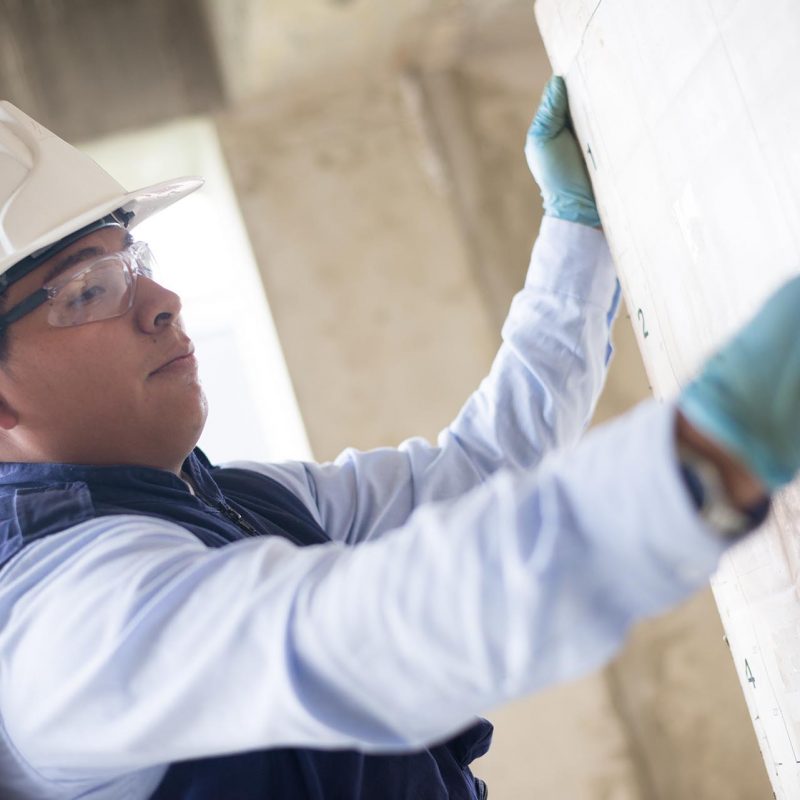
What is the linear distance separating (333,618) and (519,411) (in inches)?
37.9

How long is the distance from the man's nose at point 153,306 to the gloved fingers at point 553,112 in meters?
0.62

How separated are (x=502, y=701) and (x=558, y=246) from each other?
1.03 meters

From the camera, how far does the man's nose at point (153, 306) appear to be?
1.51 metres

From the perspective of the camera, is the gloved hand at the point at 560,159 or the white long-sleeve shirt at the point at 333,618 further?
the gloved hand at the point at 560,159

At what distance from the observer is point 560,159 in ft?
5.49

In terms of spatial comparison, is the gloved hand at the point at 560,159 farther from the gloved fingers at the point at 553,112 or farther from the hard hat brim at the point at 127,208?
the hard hat brim at the point at 127,208

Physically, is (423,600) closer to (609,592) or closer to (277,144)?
(609,592)

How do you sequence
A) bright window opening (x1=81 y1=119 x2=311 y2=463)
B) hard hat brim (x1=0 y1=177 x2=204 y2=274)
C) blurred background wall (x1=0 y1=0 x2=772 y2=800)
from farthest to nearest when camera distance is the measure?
1. bright window opening (x1=81 y1=119 x2=311 y2=463)
2. blurred background wall (x1=0 y1=0 x2=772 y2=800)
3. hard hat brim (x1=0 y1=177 x2=204 y2=274)

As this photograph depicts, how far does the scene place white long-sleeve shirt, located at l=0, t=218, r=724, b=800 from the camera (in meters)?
0.78

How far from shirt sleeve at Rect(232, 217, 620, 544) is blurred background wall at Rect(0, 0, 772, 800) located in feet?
5.12

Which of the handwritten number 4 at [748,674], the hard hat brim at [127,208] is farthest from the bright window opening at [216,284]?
the handwritten number 4 at [748,674]

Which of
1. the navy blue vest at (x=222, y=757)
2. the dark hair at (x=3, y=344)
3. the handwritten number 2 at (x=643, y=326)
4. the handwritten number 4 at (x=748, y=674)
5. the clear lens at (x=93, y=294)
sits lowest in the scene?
the handwritten number 4 at (x=748, y=674)

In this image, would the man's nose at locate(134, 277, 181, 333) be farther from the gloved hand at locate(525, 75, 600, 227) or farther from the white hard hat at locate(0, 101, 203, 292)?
the gloved hand at locate(525, 75, 600, 227)

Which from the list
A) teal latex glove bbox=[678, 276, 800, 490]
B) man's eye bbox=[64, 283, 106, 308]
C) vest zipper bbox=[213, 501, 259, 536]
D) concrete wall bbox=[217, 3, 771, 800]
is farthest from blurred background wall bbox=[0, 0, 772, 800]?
teal latex glove bbox=[678, 276, 800, 490]
